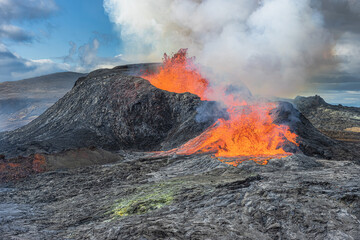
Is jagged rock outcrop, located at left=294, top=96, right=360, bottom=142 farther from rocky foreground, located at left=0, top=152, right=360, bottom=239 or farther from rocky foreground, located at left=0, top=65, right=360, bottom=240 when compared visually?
rocky foreground, located at left=0, top=152, right=360, bottom=239

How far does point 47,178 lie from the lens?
1698 centimetres

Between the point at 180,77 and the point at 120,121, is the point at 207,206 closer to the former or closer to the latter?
the point at 120,121

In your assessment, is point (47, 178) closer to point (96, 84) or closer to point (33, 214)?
point (33, 214)

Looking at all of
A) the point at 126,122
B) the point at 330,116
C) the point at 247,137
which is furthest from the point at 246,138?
the point at 330,116

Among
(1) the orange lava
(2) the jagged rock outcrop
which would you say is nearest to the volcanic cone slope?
(1) the orange lava

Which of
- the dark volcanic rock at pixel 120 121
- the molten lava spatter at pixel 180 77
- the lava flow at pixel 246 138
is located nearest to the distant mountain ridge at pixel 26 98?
the dark volcanic rock at pixel 120 121

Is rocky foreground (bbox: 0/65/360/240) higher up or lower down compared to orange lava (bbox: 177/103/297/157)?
lower down

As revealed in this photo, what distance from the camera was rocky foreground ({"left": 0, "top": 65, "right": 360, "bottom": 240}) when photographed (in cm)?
750

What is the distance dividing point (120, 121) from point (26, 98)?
195 ft

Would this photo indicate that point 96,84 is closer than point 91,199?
No

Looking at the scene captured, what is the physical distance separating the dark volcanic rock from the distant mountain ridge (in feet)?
90.4

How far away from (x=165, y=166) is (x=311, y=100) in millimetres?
58324

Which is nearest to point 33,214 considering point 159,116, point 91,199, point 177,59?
point 91,199

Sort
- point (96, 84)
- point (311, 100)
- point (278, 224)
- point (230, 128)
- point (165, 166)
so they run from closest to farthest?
point (278, 224) → point (165, 166) → point (230, 128) → point (96, 84) → point (311, 100)
